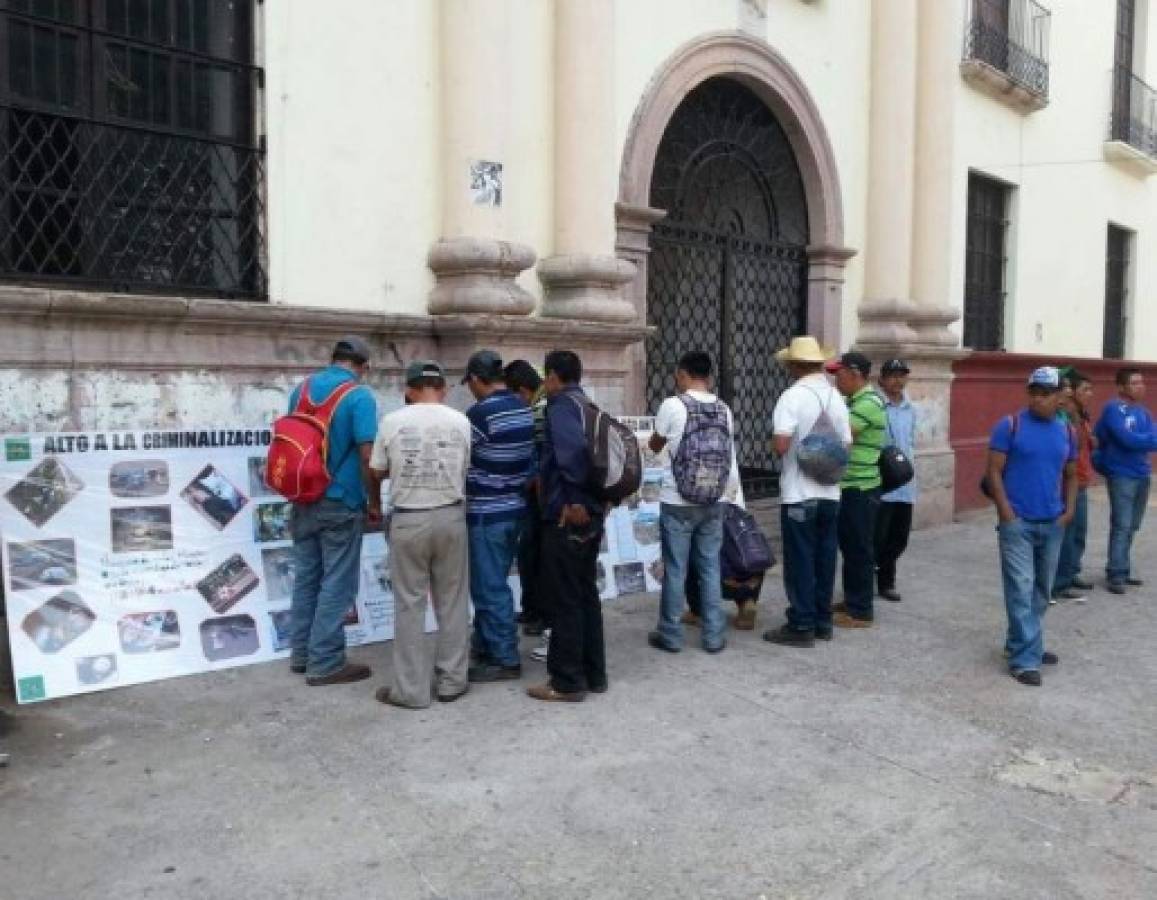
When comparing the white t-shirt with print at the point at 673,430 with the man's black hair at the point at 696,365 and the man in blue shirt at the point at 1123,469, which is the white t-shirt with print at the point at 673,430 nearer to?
the man's black hair at the point at 696,365

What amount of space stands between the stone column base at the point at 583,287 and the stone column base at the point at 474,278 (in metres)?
0.45

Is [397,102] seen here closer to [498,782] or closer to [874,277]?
[498,782]

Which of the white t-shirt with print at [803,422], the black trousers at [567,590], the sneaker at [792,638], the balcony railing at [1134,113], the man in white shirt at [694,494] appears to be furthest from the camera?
the balcony railing at [1134,113]

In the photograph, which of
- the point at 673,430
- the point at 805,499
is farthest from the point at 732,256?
the point at 673,430

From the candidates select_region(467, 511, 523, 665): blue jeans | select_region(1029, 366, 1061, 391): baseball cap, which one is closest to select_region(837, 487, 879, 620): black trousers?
select_region(1029, 366, 1061, 391): baseball cap

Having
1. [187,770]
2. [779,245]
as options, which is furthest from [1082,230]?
[187,770]

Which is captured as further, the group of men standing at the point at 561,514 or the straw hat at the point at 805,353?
the straw hat at the point at 805,353

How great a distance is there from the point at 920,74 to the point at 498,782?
8.51 meters

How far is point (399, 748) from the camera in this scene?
165 inches

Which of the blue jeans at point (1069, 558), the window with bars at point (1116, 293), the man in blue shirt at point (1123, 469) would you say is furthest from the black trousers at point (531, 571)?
the window with bars at point (1116, 293)

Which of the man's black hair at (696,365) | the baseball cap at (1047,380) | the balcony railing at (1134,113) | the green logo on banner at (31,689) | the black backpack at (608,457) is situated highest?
the balcony railing at (1134,113)

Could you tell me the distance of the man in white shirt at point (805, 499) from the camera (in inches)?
227

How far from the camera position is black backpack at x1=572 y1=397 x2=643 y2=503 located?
4.72 metres

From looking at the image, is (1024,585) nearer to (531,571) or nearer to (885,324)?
(531,571)
